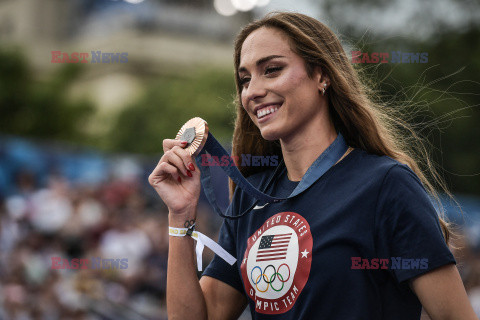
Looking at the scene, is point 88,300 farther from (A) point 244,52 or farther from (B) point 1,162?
(A) point 244,52

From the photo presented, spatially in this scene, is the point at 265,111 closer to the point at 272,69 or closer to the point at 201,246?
the point at 272,69

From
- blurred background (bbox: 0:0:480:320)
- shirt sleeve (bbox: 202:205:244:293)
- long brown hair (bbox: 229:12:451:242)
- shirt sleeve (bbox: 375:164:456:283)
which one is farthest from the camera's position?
blurred background (bbox: 0:0:480:320)

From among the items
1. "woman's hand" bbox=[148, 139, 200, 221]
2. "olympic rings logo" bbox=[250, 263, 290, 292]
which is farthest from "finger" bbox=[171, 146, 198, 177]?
"olympic rings logo" bbox=[250, 263, 290, 292]

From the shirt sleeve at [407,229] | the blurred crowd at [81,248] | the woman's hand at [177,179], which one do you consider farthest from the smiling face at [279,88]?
the blurred crowd at [81,248]

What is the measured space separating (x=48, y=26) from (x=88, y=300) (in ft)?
211

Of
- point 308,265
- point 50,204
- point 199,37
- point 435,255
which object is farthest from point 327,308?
point 199,37

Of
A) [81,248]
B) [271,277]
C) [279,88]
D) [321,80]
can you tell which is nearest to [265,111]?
[279,88]

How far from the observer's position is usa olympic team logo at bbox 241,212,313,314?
203cm

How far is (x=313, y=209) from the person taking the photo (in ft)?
6.91

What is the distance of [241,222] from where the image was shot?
2.41 meters

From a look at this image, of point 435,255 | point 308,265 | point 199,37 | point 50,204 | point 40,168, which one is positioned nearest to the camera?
point 435,255

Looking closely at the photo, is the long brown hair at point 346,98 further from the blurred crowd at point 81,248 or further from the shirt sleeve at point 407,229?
the blurred crowd at point 81,248

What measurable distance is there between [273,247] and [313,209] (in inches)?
7.7

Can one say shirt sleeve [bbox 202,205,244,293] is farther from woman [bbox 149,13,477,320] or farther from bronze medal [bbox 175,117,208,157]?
bronze medal [bbox 175,117,208,157]
